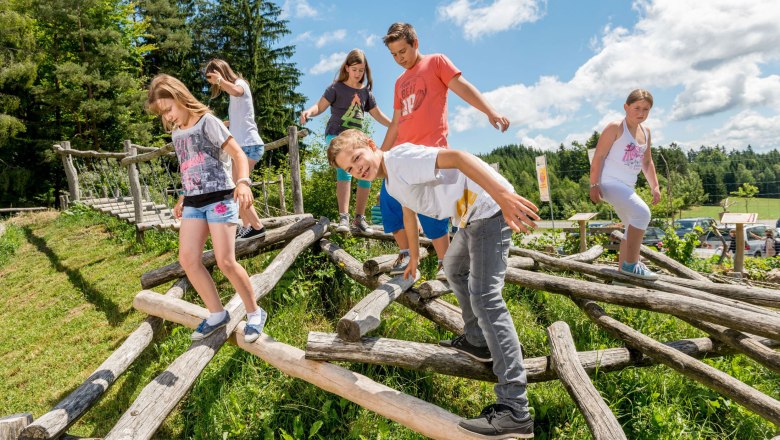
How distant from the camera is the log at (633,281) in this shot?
148 inches

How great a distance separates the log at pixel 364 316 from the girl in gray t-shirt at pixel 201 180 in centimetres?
73

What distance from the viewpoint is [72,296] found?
19.9 ft

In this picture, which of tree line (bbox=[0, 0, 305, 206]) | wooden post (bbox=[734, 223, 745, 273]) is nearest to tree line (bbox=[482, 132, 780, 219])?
tree line (bbox=[0, 0, 305, 206])

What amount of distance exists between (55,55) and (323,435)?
84.0 feet

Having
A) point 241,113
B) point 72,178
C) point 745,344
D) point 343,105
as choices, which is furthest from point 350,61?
point 72,178

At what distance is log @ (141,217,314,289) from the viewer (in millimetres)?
4305

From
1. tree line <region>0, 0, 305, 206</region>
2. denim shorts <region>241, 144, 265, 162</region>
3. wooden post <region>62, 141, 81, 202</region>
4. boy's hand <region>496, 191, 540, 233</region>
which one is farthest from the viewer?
tree line <region>0, 0, 305, 206</region>

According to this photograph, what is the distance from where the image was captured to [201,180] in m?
3.03

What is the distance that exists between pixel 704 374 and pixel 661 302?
59 centimetres

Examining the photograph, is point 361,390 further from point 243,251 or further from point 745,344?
point 745,344

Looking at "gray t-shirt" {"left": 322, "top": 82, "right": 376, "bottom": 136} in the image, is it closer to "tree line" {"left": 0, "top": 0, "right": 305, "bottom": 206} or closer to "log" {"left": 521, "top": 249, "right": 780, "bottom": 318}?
"log" {"left": 521, "top": 249, "right": 780, "bottom": 318}

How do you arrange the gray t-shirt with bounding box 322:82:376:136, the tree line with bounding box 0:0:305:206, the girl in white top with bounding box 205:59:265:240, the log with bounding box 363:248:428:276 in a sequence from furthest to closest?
1. the tree line with bounding box 0:0:305:206
2. the gray t-shirt with bounding box 322:82:376:136
3. the girl in white top with bounding box 205:59:265:240
4. the log with bounding box 363:248:428:276

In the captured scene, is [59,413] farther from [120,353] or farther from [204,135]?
[204,135]

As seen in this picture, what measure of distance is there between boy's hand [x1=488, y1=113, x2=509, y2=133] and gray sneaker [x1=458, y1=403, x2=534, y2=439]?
1.73 meters
